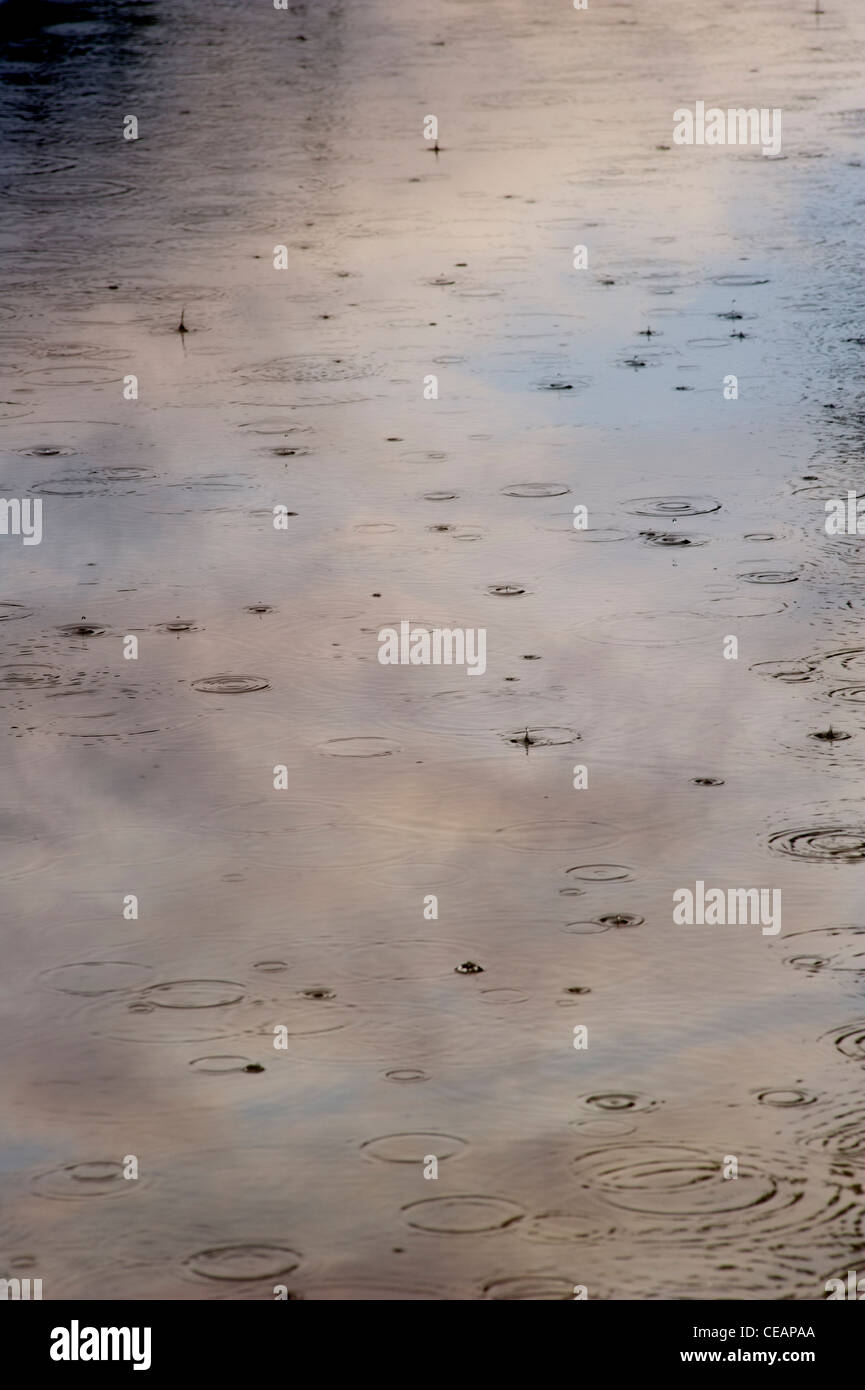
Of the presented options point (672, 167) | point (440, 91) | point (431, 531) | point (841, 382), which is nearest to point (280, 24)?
point (440, 91)

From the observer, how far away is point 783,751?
12.7 feet

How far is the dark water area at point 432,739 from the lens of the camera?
2.74 meters

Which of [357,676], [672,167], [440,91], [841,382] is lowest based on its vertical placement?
[357,676]

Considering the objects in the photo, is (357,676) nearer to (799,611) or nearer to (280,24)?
(799,611)

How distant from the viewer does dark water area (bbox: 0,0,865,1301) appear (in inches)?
108

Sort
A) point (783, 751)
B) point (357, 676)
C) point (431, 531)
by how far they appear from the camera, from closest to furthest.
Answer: point (783, 751)
point (357, 676)
point (431, 531)

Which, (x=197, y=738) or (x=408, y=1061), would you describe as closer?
(x=408, y=1061)

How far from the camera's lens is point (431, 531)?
16.3 ft

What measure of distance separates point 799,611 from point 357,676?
38.4 inches

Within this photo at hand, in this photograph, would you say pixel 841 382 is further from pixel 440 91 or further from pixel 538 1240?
pixel 440 91

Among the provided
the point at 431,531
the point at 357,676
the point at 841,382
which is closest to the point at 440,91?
the point at 841,382

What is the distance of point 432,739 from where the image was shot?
3994 millimetres
